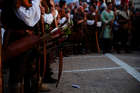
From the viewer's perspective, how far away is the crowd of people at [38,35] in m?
3.46

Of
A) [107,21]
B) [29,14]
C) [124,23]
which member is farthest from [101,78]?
[124,23]

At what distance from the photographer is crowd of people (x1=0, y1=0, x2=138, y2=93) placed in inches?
136

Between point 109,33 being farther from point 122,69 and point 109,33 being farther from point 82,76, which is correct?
point 82,76

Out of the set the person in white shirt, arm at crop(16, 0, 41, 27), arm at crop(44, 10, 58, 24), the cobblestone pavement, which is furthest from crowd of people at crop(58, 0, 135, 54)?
the person in white shirt

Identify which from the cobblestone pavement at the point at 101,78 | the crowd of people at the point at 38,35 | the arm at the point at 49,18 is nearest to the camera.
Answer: the crowd of people at the point at 38,35

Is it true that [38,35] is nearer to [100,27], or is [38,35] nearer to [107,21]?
[107,21]

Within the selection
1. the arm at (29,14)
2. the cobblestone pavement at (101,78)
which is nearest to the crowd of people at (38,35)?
the arm at (29,14)

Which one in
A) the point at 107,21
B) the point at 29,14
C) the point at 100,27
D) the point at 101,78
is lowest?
the point at 101,78

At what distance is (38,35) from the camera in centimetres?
385

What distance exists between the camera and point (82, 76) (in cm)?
649

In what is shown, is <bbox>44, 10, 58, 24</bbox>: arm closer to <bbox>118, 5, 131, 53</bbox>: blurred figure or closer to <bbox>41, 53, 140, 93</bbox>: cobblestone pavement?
<bbox>41, 53, 140, 93</bbox>: cobblestone pavement

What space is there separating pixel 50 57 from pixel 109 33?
640 cm

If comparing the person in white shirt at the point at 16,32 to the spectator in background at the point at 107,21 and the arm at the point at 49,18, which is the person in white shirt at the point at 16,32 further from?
the spectator in background at the point at 107,21

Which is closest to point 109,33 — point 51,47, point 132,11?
point 132,11
